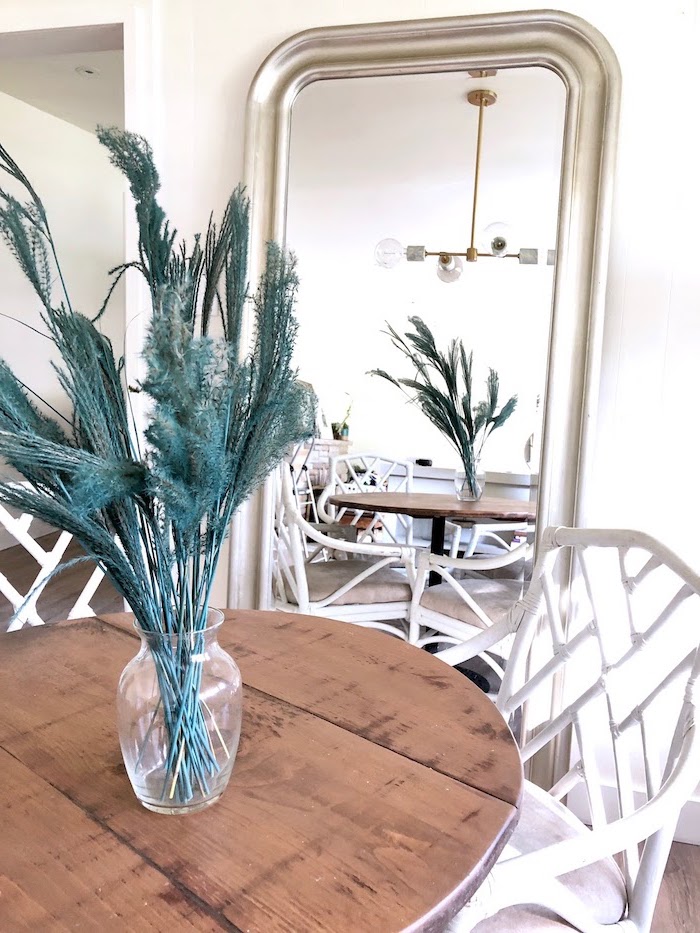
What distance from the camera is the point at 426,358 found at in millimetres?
1949

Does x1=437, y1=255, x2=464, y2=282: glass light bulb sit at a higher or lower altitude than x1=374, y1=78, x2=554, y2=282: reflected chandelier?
lower

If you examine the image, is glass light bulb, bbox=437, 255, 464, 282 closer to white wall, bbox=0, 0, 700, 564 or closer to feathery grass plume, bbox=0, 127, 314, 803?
white wall, bbox=0, 0, 700, 564

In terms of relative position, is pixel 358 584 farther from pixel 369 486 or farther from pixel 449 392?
pixel 449 392

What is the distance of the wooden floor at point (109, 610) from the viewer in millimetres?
1484

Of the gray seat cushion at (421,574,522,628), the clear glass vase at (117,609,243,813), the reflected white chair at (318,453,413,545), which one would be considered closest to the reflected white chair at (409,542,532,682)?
the gray seat cushion at (421,574,522,628)

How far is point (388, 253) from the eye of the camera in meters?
1.94

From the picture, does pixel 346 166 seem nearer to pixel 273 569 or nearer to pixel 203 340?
pixel 273 569

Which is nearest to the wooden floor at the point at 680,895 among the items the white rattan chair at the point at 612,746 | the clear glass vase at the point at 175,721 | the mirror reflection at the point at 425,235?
the white rattan chair at the point at 612,746

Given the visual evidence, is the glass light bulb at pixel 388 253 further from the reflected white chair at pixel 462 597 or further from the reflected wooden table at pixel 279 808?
the reflected wooden table at pixel 279 808

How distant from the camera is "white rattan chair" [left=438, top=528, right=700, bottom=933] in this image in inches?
29.4

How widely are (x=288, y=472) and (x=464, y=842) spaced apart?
4.54 ft

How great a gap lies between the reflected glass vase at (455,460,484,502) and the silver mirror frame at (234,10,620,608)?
0.73 ft

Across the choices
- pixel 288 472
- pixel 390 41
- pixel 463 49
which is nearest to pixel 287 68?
pixel 390 41

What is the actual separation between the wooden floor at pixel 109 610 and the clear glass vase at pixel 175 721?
4.10 ft
